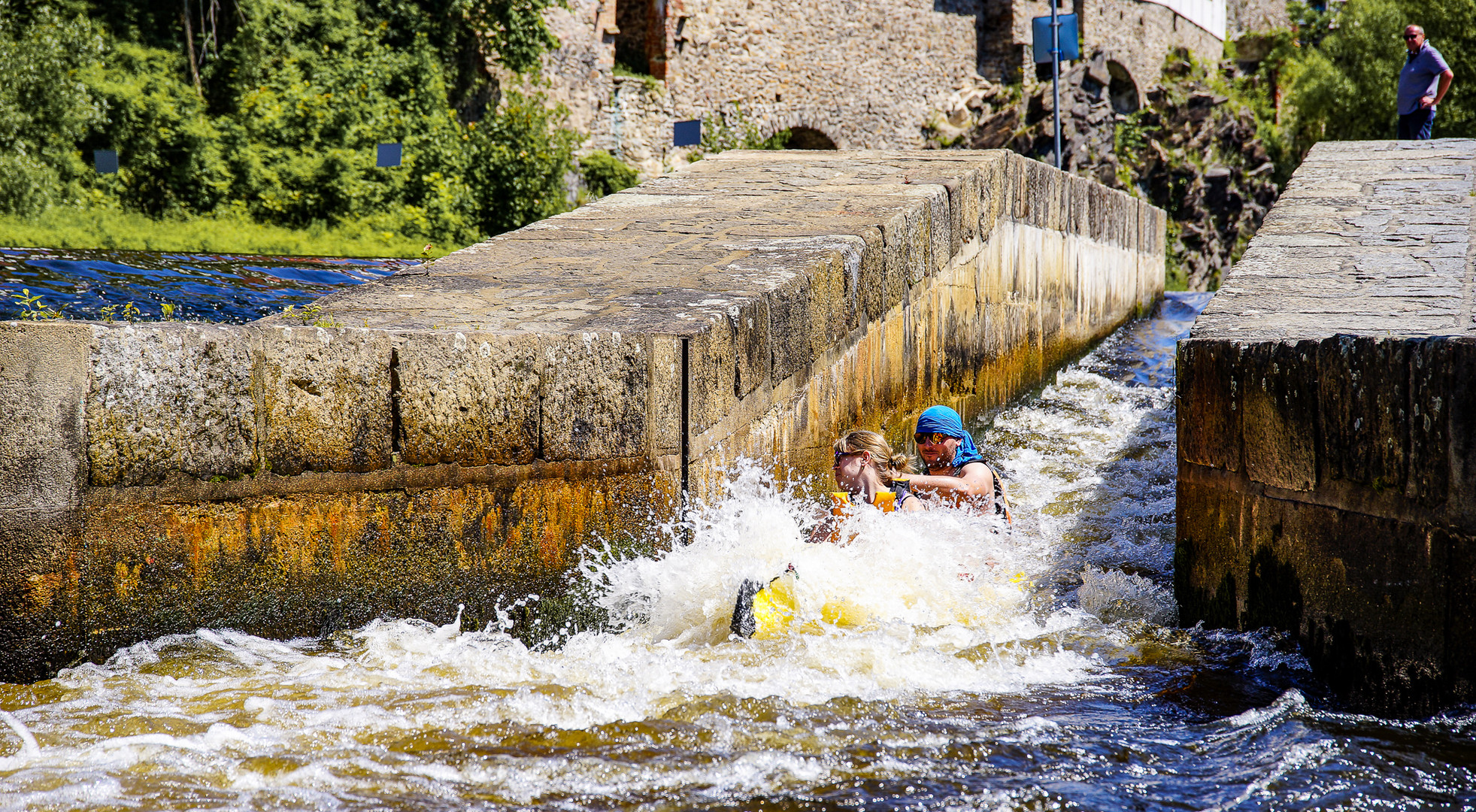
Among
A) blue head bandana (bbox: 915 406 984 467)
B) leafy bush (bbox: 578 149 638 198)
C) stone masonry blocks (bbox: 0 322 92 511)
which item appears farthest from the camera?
leafy bush (bbox: 578 149 638 198)

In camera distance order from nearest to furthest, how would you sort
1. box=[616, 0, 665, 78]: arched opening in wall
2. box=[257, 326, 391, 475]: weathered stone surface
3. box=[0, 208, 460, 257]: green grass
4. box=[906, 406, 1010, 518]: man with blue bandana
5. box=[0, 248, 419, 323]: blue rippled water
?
box=[257, 326, 391, 475]: weathered stone surface < box=[906, 406, 1010, 518]: man with blue bandana < box=[0, 248, 419, 323]: blue rippled water < box=[0, 208, 460, 257]: green grass < box=[616, 0, 665, 78]: arched opening in wall

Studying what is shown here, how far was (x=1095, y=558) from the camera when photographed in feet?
17.7

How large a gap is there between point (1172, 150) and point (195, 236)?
15.0 meters

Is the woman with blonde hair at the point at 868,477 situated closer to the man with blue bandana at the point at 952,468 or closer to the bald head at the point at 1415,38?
the man with blue bandana at the point at 952,468

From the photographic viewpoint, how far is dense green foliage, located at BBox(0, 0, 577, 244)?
13.9 m

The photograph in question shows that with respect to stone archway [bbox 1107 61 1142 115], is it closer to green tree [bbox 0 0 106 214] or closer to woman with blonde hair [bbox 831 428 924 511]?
green tree [bbox 0 0 106 214]

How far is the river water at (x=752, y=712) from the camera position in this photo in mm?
2709

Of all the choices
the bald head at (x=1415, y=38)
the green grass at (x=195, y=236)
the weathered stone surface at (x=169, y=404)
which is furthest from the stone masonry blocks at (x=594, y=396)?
the green grass at (x=195, y=236)

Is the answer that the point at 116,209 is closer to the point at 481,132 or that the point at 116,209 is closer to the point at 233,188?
the point at 233,188

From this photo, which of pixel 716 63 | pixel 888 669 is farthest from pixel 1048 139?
pixel 888 669

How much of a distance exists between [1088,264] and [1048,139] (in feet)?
21.7

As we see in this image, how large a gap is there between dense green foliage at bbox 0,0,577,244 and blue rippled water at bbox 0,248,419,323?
5.42m

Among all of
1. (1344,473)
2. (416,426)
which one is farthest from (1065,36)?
(416,426)

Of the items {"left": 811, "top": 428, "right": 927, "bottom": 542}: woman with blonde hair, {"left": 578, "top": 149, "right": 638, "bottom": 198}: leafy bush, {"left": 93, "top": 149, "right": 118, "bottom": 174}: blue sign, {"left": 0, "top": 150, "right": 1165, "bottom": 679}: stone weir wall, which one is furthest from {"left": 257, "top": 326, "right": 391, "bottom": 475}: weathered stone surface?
{"left": 578, "top": 149, "right": 638, "bottom": 198}: leafy bush
